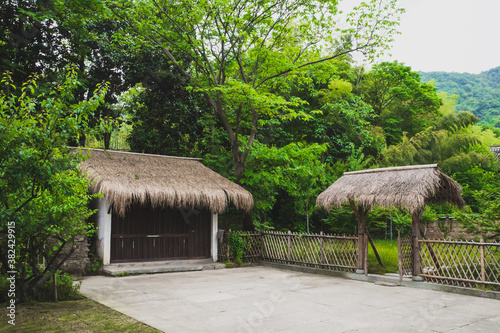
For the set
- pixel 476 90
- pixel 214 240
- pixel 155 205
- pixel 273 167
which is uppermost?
pixel 476 90

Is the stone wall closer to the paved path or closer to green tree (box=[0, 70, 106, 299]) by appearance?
the paved path

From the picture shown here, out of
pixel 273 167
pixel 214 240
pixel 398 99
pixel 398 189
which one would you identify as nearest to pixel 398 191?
pixel 398 189

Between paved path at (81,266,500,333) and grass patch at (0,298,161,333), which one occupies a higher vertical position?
grass patch at (0,298,161,333)

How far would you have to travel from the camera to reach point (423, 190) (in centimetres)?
820

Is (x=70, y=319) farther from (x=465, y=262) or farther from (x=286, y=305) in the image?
(x=465, y=262)

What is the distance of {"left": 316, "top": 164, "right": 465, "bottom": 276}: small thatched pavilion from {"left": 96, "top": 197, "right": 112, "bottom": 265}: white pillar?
5.45 meters

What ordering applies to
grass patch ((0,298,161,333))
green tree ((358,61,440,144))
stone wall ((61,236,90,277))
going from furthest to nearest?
green tree ((358,61,440,144)), stone wall ((61,236,90,277)), grass patch ((0,298,161,333))

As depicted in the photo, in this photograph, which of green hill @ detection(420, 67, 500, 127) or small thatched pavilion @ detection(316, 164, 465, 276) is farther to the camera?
green hill @ detection(420, 67, 500, 127)

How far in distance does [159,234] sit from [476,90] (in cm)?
3896

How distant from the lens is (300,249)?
11.1 m

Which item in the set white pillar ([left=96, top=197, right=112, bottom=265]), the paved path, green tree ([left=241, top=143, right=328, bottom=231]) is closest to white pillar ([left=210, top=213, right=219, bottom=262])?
green tree ([left=241, top=143, right=328, bottom=231])

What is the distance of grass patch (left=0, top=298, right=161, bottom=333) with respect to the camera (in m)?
5.19

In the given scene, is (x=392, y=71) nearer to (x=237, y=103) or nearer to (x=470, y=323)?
(x=237, y=103)

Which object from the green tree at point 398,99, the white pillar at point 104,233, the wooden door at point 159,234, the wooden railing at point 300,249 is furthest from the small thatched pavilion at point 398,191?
the green tree at point 398,99
